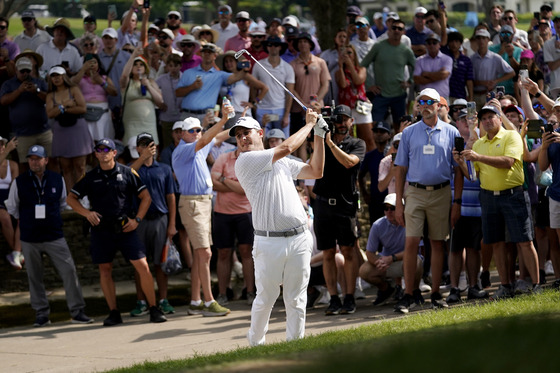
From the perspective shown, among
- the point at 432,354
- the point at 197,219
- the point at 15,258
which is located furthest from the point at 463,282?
the point at 432,354

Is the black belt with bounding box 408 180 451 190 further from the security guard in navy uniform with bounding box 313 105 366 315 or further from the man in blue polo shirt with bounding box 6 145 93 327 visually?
the man in blue polo shirt with bounding box 6 145 93 327

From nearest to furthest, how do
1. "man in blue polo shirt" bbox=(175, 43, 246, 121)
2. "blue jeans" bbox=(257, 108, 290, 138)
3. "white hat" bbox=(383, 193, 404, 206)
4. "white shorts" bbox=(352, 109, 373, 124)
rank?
"white hat" bbox=(383, 193, 404, 206) → "man in blue polo shirt" bbox=(175, 43, 246, 121) → "blue jeans" bbox=(257, 108, 290, 138) → "white shorts" bbox=(352, 109, 373, 124)

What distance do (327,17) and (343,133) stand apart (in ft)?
32.3

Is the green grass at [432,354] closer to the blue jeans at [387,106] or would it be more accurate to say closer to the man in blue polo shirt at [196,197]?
the man in blue polo shirt at [196,197]

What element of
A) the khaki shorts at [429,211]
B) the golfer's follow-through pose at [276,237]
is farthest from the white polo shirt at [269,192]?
the khaki shorts at [429,211]

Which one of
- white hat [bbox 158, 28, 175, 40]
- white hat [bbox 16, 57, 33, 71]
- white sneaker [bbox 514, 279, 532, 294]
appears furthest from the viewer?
white hat [bbox 158, 28, 175, 40]

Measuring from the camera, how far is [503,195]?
11.7 m

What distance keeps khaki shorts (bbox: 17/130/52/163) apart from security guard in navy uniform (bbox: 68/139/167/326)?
10.6 feet

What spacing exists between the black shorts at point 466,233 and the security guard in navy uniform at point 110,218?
3790mm

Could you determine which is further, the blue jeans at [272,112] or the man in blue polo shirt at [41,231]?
the blue jeans at [272,112]

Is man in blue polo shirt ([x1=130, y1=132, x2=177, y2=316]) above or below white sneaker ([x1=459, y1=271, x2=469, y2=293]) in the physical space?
above

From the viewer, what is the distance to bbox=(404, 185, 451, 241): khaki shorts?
1179 cm

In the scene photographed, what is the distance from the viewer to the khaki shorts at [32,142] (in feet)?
50.4

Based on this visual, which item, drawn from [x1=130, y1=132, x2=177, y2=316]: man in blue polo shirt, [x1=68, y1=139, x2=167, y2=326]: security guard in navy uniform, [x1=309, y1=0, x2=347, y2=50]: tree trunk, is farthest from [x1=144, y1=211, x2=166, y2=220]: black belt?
[x1=309, y1=0, x2=347, y2=50]: tree trunk
